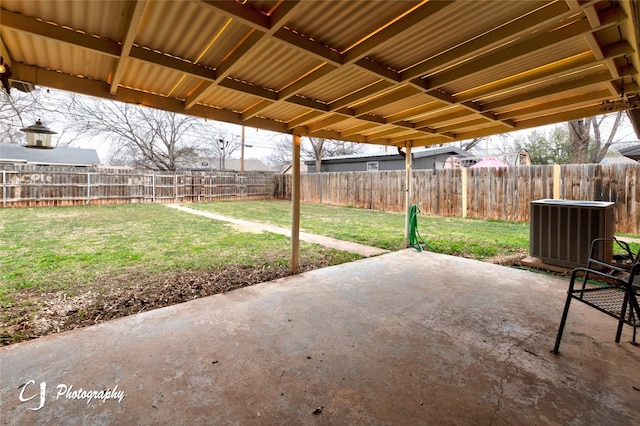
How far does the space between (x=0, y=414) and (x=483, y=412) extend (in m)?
2.51

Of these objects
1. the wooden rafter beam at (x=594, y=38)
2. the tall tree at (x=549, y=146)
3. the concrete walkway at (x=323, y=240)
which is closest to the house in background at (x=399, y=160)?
the tall tree at (x=549, y=146)

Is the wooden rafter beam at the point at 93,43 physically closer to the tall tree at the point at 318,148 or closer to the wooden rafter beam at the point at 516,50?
the wooden rafter beam at the point at 516,50

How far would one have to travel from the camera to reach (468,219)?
374 inches

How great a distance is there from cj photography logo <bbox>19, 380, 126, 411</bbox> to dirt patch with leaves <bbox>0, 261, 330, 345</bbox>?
854 millimetres

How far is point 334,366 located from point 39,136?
267 inches

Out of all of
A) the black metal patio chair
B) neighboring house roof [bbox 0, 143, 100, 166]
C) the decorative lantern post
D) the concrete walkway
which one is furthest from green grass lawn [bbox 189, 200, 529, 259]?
neighboring house roof [bbox 0, 143, 100, 166]

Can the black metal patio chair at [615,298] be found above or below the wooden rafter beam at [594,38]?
below

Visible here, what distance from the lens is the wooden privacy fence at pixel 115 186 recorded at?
38.4 feet

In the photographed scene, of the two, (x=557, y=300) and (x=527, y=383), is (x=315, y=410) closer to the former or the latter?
(x=527, y=383)

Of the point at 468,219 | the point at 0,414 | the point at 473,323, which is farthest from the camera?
the point at 468,219

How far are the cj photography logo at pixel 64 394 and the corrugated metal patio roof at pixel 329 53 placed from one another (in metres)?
2.07

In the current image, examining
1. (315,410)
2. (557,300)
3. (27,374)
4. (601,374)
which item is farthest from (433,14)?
(27,374)

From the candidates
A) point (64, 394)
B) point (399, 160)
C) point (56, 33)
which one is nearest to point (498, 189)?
point (399, 160)

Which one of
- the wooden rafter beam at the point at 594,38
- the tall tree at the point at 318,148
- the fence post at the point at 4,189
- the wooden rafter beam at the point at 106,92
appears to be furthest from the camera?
the tall tree at the point at 318,148
